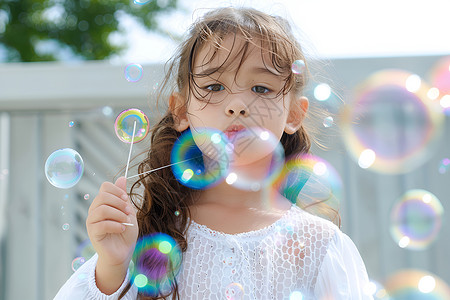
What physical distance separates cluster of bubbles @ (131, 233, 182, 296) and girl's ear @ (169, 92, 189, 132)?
273 mm

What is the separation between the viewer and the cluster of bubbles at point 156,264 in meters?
1.14

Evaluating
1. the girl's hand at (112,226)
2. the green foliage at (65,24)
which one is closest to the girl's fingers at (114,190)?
the girl's hand at (112,226)

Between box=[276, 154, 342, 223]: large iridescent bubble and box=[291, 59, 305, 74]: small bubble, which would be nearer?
box=[291, 59, 305, 74]: small bubble

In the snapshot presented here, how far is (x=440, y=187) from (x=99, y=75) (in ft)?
5.11

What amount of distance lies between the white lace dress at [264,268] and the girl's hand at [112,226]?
8cm

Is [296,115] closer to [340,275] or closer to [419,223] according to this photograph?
[340,275]

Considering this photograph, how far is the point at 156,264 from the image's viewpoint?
3.85ft

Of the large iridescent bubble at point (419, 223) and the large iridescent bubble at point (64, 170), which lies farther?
the large iridescent bubble at point (419, 223)

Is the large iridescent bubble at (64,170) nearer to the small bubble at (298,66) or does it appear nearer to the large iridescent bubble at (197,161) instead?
the large iridescent bubble at (197,161)

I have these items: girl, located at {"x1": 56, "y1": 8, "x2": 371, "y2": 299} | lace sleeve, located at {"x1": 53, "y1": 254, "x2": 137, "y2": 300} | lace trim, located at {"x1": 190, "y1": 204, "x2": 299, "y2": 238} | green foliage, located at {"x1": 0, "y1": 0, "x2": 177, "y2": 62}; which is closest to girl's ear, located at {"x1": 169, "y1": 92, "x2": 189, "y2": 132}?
girl, located at {"x1": 56, "y1": 8, "x2": 371, "y2": 299}

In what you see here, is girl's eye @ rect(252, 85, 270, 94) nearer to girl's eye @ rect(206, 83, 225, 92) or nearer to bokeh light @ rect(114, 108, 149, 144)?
girl's eye @ rect(206, 83, 225, 92)

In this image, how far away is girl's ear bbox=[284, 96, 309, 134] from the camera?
4.19 ft

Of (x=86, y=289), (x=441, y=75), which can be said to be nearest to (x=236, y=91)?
(x=86, y=289)

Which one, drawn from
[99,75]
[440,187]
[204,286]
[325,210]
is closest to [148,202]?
[204,286]
